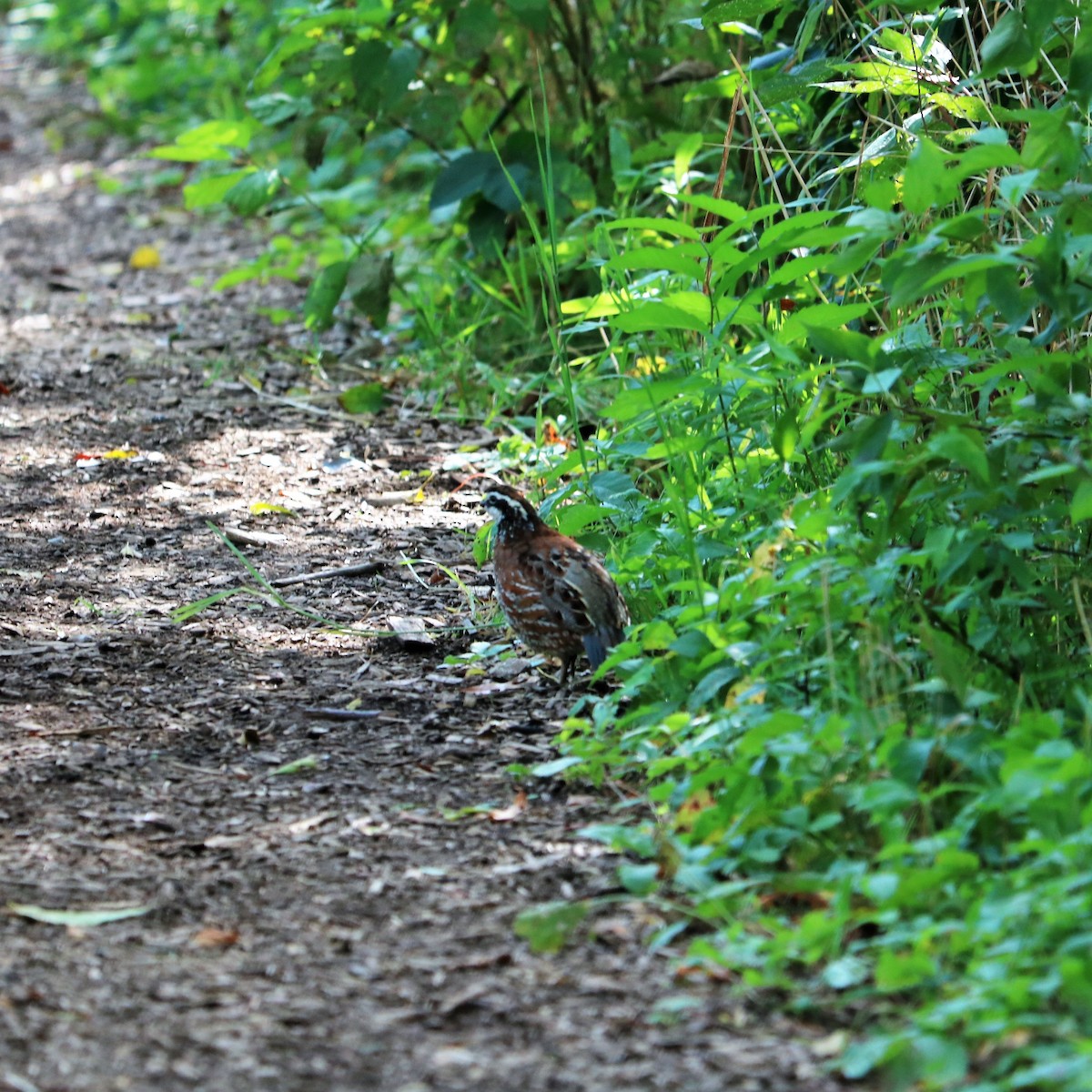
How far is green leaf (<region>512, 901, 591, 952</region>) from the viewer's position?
9.48 feet

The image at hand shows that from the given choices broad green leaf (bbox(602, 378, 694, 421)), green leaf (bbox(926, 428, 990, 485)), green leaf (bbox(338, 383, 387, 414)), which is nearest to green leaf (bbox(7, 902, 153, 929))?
broad green leaf (bbox(602, 378, 694, 421))

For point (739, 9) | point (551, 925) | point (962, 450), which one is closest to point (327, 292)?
point (739, 9)

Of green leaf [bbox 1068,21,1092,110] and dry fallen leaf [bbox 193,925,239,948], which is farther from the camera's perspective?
green leaf [bbox 1068,21,1092,110]

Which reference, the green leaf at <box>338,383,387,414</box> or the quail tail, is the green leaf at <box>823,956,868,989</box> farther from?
the green leaf at <box>338,383,387,414</box>

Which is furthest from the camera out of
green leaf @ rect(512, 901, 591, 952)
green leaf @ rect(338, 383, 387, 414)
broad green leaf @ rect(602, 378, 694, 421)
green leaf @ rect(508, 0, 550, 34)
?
green leaf @ rect(338, 383, 387, 414)

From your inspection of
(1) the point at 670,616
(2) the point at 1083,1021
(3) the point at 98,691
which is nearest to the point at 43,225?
(3) the point at 98,691

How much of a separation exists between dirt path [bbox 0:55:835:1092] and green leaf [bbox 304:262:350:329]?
1.53ft

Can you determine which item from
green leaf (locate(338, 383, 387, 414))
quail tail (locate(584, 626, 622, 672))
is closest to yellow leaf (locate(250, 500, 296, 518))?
green leaf (locate(338, 383, 387, 414))

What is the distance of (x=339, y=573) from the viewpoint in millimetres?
5039

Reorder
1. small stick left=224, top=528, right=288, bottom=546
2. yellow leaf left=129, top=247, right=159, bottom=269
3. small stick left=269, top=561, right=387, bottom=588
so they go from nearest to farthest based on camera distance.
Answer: small stick left=269, top=561, right=387, bottom=588, small stick left=224, top=528, right=288, bottom=546, yellow leaf left=129, top=247, right=159, bottom=269

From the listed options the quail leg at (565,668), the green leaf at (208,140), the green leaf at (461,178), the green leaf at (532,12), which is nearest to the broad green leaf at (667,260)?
the quail leg at (565,668)

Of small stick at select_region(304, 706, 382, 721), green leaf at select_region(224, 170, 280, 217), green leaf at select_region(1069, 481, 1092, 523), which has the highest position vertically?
green leaf at select_region(224, 170, 280, 217)

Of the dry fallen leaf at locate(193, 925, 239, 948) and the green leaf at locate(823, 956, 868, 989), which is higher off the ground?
the dry fallen leaf at locate(193, 925, 239, 948)

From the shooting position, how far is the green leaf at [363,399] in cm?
677
